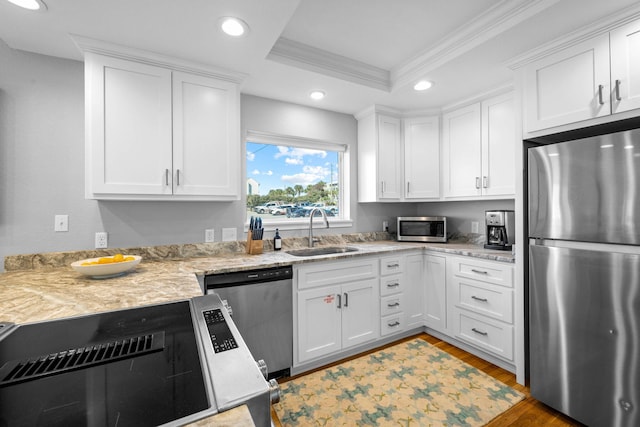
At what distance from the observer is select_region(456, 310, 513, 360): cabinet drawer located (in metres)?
2.18

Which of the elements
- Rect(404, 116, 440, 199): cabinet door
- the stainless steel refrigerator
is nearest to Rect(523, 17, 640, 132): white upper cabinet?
the stainless steel refrigerator

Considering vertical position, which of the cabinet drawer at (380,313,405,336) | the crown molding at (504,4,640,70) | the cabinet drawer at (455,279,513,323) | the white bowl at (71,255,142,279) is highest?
the crown molding at (504,4,640,70)

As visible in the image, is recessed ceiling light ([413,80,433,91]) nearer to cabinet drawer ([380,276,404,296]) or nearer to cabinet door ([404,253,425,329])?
cabinet door ([404,253,425,329])

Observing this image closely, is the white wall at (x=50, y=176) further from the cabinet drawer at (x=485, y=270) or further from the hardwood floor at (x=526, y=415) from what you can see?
the cabinet drawer at (x=485, y=270)

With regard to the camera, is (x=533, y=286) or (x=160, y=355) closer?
(x=160, y=355)

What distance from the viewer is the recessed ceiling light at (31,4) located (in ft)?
4.77

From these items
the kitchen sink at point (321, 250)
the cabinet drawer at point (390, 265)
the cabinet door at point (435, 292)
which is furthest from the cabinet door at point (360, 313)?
the cabinet door at point (435, 292)

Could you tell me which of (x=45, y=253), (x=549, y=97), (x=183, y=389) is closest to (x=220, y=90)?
(x=45, y=253)

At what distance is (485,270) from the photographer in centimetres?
231

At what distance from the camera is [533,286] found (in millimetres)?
1850

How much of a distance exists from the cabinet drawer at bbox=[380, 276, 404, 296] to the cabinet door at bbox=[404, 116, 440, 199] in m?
1.00

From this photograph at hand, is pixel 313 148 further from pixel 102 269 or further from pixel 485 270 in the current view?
pixel 102 269

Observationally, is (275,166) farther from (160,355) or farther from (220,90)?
(160,355)

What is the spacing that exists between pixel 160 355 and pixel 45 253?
1.82 metres
